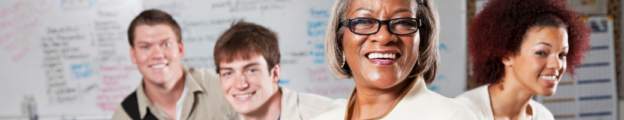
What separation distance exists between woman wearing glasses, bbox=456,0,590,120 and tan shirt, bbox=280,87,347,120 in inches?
32.0

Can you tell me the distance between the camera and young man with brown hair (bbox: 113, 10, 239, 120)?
110 inches

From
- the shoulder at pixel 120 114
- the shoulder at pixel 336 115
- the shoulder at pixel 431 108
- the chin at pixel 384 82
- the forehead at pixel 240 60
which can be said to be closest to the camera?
the shoulder at pixel 431 108

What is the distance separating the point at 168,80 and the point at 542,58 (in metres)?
2.25

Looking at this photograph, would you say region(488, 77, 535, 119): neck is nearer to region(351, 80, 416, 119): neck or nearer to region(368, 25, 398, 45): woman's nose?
region(351, 80, 416, 119): neck

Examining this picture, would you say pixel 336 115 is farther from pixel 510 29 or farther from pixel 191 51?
pixel 191 51

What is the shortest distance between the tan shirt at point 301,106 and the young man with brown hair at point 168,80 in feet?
1.69

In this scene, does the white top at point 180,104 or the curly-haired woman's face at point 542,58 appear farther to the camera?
the white top at point 180,104

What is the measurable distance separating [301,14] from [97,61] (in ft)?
5.39

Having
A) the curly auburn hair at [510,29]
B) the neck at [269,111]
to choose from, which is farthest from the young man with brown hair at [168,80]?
the curly auburn hair at [510,29]

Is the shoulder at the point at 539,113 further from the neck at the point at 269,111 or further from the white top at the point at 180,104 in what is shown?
the white top at the point at 180,104

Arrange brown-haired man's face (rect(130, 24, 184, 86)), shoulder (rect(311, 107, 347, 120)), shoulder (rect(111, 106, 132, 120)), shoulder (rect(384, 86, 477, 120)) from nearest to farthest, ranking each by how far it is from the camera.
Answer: shoulder (rect(384, 86, 477, 120))
shoulder (rect(311, 107, 347, 120))
brown-haired man's face (rect(130, 24, 184, 86))
shoulder (rect(111, 106, 132, 120))

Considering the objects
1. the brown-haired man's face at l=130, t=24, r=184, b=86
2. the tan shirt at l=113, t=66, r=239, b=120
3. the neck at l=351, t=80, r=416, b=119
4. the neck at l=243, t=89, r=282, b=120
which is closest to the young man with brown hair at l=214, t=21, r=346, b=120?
the neck at l=243, t=89, r=282, b=120

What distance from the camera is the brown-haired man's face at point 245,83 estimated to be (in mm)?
2275

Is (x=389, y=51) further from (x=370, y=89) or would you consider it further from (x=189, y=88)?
(x=189, y=88)
